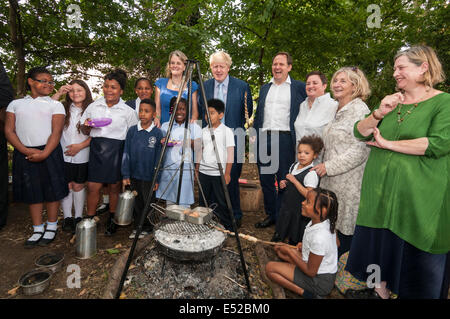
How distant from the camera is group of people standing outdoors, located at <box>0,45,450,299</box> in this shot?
206 cm

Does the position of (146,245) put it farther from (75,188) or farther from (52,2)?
(52,2)

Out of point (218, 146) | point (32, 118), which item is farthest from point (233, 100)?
point (32, 118)

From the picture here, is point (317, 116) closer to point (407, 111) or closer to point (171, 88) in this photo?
point (407, 111)

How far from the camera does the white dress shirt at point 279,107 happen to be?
384cm

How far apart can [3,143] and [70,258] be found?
7.63 feet

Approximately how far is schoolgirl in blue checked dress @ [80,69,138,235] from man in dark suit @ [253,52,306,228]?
2.30 metres

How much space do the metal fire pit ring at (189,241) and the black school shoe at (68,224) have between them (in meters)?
2.10

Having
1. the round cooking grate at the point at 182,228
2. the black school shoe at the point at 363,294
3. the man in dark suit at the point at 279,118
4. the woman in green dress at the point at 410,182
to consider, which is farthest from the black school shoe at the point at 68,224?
the woman in green dress at the point at 410,182

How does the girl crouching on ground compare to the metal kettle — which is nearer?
the girl crouching on ground

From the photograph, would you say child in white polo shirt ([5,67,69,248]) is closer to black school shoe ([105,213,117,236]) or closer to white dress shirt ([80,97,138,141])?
white dress shirt ([80,97,138,141])

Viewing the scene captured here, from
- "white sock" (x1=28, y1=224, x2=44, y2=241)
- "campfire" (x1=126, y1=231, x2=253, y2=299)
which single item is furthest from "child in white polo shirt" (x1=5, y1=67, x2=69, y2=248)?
"campfire" (x1=126, y1=231, x2=253, y2=299)

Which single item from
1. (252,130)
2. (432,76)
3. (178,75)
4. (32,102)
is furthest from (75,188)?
(432,76)

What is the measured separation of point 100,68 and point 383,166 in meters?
7.83

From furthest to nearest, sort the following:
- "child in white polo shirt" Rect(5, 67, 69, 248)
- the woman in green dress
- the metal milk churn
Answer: "child in white polo shirt" Rect(5, 67, 69, 248) < the metal milk churn < the woman in green dress
